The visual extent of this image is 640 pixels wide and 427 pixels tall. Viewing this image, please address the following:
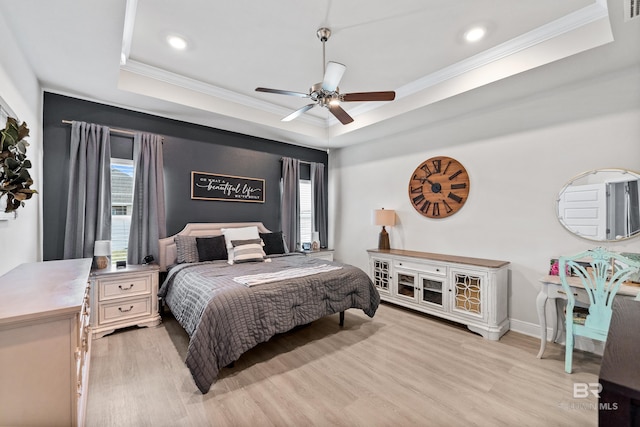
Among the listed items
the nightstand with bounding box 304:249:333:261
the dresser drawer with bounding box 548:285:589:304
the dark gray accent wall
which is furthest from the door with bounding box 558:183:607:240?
the dark gray accent wall

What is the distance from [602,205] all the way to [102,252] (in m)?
5.23

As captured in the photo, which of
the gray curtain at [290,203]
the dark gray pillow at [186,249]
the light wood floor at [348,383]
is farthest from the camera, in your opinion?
the gray curtain at [290,203]

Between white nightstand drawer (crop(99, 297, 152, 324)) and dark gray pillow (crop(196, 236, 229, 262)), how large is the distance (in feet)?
2.55

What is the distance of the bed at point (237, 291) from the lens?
2178 millimetres

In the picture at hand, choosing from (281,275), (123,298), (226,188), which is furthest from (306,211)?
(123,298)

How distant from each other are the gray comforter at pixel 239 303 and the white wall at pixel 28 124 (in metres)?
1.25

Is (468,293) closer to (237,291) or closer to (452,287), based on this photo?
(452,287)

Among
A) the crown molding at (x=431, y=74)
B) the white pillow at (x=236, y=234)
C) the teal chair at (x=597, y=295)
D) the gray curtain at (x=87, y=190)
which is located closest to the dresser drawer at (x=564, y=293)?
the teal chair at (x=597, y=295)

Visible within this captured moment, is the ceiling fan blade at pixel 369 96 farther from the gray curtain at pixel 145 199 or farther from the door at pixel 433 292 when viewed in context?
the gray curtain at pixel 145 199

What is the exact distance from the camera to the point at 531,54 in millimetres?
2588

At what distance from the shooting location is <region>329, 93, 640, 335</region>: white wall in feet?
9.05

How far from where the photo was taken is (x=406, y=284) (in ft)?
12.8

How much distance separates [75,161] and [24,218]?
0.98 meters

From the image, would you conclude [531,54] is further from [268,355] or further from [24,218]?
[24,218]
